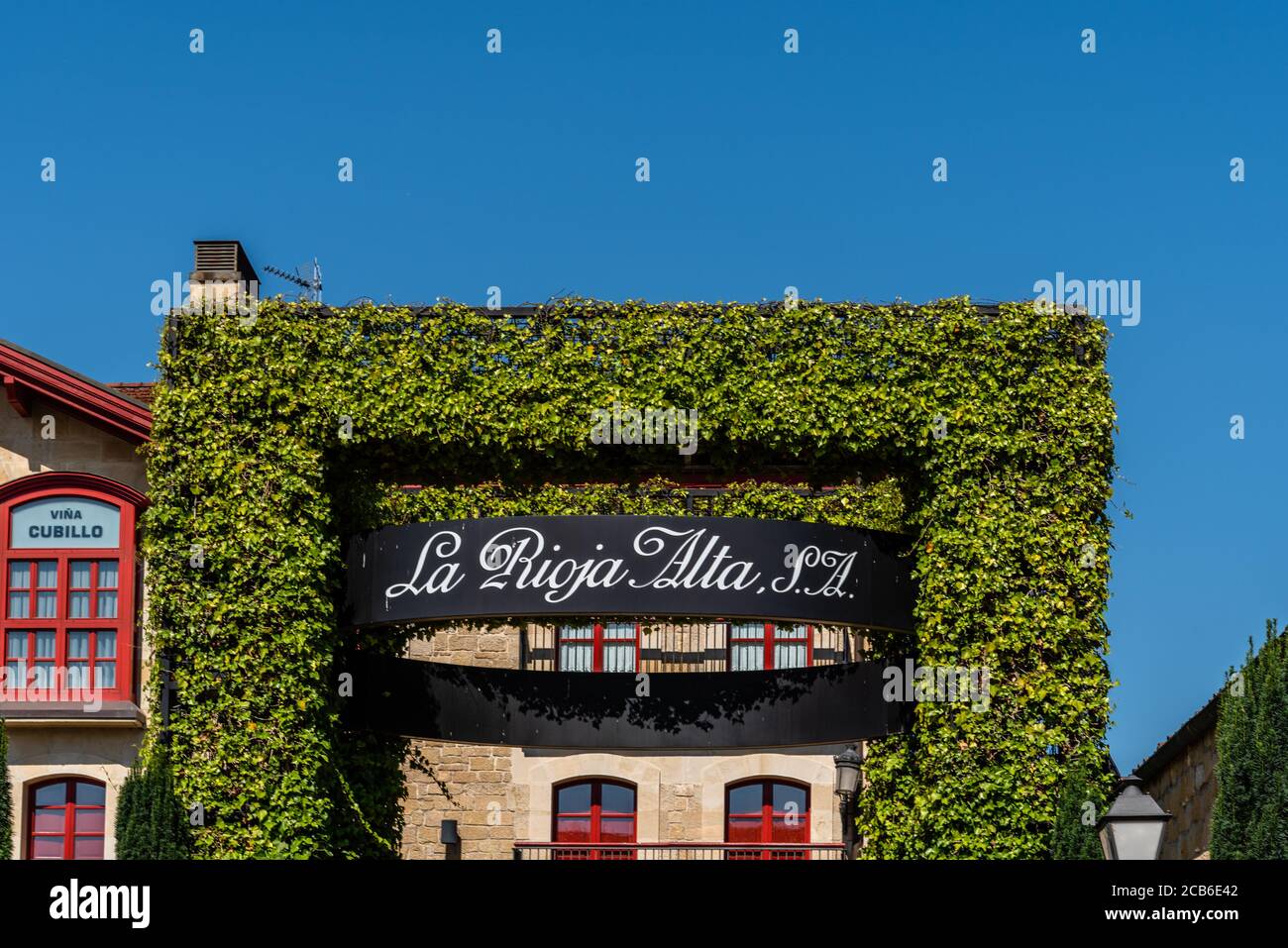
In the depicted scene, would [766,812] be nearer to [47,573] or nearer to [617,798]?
[617,798]

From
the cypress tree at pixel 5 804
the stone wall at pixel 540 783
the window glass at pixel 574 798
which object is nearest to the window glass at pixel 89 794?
the cypress tree at pixel 5 804

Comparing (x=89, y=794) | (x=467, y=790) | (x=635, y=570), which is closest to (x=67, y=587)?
(x=89, y=794)

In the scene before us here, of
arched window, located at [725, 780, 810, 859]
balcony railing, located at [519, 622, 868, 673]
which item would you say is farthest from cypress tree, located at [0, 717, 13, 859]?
arched window, located at [725, 780, 810, 859]

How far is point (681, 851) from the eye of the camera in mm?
30141

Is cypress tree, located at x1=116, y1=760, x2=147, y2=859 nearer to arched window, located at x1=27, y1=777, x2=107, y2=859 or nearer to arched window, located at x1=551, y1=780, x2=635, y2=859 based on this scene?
arched window, located at x1=27, y1=777, x2=107, y2=859

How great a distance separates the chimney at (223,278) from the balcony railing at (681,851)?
36.9 feet

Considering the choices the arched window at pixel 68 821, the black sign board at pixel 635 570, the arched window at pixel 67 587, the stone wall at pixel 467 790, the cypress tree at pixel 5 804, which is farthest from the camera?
the stone wall at pixel 467 790

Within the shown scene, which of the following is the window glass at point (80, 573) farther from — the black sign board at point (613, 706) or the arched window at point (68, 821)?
the black sign board at point (613, 706)

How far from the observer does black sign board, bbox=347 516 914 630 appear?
18.2 metres

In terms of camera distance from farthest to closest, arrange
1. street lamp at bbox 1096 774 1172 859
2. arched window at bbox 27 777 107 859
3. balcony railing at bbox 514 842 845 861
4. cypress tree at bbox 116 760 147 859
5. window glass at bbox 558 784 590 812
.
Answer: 1. window glass at bbox 558 784 590 812
2. balcony railing at bbox 514 842 845 861
3. arched window at bbox 27 777 107 859
4. cypress tree at bbox 116 760 147 859
5. street lamp at bbox 1096 774 1172 859

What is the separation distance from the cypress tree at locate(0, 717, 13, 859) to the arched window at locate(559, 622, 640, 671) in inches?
493

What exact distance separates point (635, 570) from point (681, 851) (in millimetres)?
13040

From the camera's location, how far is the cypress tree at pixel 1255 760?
14.0 metres
